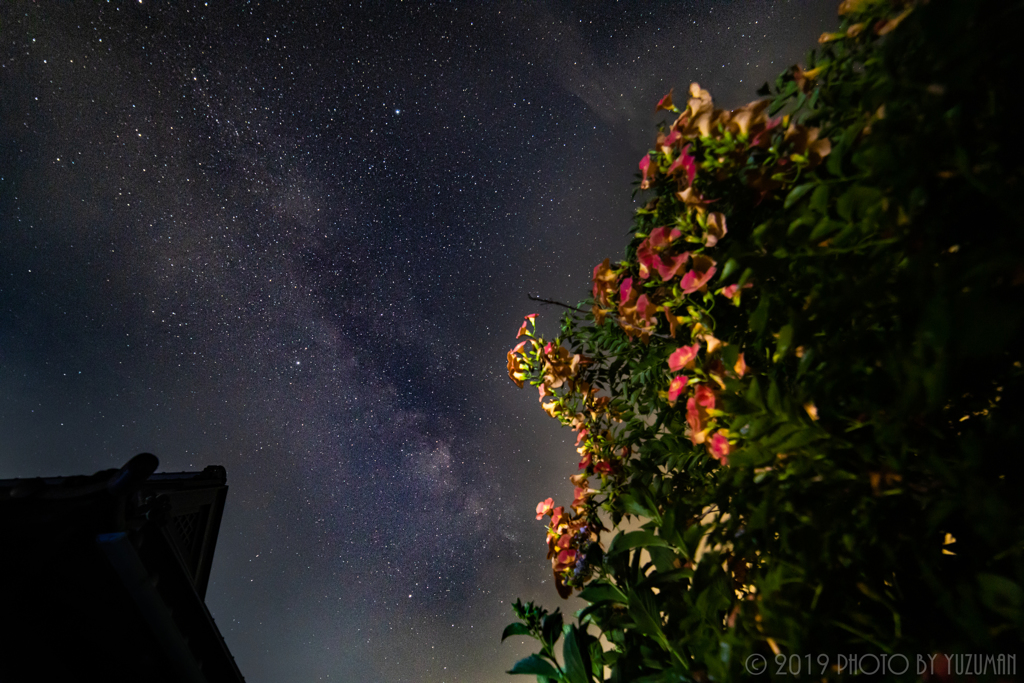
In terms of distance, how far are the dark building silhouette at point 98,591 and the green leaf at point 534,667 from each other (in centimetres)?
Answer: 146

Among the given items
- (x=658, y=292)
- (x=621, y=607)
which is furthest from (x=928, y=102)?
(x=621, y=607)

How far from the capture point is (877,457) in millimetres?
385

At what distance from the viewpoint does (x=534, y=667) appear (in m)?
0.73

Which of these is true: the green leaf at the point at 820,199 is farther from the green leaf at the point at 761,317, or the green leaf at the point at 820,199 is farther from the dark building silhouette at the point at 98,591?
the dark building silhouette at the point at 98,591

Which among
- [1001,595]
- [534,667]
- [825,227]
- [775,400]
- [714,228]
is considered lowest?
[534,667]

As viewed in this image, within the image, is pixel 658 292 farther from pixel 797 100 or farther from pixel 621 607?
pixel 621 607

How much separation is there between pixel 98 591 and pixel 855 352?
231cm

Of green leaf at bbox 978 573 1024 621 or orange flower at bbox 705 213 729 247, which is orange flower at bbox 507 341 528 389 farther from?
green leaf at bbox 978 573 1024 621

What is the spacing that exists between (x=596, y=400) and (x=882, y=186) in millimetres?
616

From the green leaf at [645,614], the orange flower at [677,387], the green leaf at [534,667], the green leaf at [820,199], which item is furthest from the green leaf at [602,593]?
the green leaf at [820,199]

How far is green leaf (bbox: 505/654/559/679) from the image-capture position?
0.72 m

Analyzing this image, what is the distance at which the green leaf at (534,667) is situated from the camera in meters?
0.72

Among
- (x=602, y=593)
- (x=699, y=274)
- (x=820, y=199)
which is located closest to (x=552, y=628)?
(x=602, y=593)

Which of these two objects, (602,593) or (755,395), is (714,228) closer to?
(755,395)
